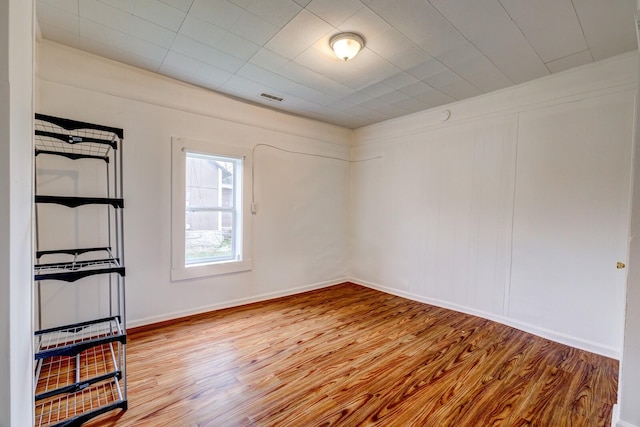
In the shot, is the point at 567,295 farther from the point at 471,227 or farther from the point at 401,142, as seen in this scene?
Result: the point at 401,142

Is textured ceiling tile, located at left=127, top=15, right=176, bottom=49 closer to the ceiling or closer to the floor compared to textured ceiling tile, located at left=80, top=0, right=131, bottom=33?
closer to the floor

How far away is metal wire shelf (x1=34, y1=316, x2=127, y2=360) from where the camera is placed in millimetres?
1513

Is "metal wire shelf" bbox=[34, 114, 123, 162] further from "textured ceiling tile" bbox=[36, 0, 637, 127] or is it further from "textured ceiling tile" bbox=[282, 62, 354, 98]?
"textured ceiling tile" bbox=[282, 62, 354, 98]

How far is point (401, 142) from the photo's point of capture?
392cm

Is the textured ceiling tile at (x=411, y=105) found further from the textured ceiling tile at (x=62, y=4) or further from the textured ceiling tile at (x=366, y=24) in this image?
the textured ceiling tile at (x=62, y=4)

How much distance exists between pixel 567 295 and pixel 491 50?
7.53 feet

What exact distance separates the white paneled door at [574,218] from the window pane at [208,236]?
3.22 meters

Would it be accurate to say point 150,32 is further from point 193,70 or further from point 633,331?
point 633,331

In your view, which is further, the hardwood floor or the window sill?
the window sill

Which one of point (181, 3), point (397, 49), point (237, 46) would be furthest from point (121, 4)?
point (397, 49)

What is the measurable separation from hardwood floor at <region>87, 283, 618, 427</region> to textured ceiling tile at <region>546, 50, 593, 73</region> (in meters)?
2.52

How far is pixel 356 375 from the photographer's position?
2041 millimetres

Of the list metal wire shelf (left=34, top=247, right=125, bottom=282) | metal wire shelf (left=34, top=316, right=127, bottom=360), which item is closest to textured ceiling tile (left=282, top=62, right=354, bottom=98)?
metal wire shelf (left=34, top=247, right=125, bottom=282)

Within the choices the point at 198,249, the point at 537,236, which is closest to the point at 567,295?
the point at 537,236
